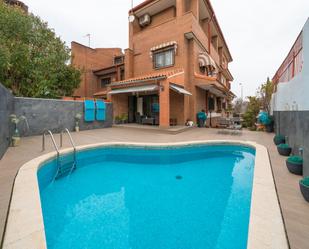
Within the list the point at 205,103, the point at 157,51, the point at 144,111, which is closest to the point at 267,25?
the point at 205,103

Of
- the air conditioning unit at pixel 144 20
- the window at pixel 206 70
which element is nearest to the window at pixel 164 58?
the window at pixel 206 70

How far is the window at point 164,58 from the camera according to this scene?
18469 mm

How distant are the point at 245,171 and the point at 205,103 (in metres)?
15.2

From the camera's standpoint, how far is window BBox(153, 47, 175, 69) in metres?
18.5

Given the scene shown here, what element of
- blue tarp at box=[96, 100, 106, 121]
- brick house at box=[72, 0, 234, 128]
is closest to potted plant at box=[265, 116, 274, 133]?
brick house at box=[72, 0, 234, 128]

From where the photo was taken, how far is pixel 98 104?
674 inches

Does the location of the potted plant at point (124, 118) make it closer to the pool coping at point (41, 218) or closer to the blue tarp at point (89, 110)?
the blue tarp at point (89, 110)

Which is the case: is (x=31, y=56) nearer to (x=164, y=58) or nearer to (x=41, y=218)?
(x=164, y=58)

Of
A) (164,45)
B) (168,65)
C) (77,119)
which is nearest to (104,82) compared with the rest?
(164,45)

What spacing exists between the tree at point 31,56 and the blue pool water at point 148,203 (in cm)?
1403

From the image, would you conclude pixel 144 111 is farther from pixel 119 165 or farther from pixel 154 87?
pixel 119 165

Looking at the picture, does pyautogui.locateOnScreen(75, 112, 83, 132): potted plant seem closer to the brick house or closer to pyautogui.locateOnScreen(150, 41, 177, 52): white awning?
the brick house

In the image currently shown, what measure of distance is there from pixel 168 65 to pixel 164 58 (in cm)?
119

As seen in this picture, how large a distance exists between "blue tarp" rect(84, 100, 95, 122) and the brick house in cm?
269
